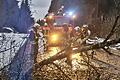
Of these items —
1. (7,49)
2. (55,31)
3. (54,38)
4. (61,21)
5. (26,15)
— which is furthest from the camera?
(26,15)

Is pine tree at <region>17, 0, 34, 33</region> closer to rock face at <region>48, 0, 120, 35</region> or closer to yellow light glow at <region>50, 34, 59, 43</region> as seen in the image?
yellow light glow at <region>50, 34, 59, 43</region>

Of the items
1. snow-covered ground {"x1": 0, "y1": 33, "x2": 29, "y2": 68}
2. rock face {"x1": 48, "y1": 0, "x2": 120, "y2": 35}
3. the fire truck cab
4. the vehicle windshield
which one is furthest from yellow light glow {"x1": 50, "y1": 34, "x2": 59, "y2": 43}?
rock face {"x1": 48, "y1": 0, "x2": 120, "y2": 35}

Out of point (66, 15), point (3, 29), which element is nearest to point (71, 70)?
point (66, 15)

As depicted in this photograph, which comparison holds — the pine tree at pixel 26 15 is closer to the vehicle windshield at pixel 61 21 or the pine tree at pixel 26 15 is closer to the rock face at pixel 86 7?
the vehicle windshield at pixel 61 21

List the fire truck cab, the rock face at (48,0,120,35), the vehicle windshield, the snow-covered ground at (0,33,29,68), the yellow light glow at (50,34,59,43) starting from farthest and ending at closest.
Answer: the rock face at (48,0,120,35) → the vehicle windshield → the yellow light glow at (50,34,59,43) → the fire truck cab → the snow-covered ground at (0,33,29,68)

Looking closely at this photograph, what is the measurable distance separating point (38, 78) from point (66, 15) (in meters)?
11.5

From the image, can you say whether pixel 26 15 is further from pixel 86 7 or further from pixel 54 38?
pixel 86 7

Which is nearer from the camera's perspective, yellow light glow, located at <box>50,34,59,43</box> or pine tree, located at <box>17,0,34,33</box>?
pine tree, located at <box>17,0,34,33</box>

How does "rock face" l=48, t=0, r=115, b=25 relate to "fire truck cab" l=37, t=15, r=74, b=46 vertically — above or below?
above

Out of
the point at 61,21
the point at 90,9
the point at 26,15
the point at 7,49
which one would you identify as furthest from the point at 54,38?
the point at 90,9

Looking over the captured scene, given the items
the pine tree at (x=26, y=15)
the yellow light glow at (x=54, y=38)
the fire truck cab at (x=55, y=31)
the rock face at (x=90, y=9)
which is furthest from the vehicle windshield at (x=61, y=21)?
the rock face at (x=90, y=9)

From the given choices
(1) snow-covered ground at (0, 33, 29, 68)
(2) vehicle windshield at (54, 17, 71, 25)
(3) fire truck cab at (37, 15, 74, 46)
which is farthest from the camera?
(2) vehicle windshield at (54, 17, 71, 25)

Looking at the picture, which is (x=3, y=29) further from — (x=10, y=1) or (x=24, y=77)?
(x=24, y=77)

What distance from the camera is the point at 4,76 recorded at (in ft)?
34.1
